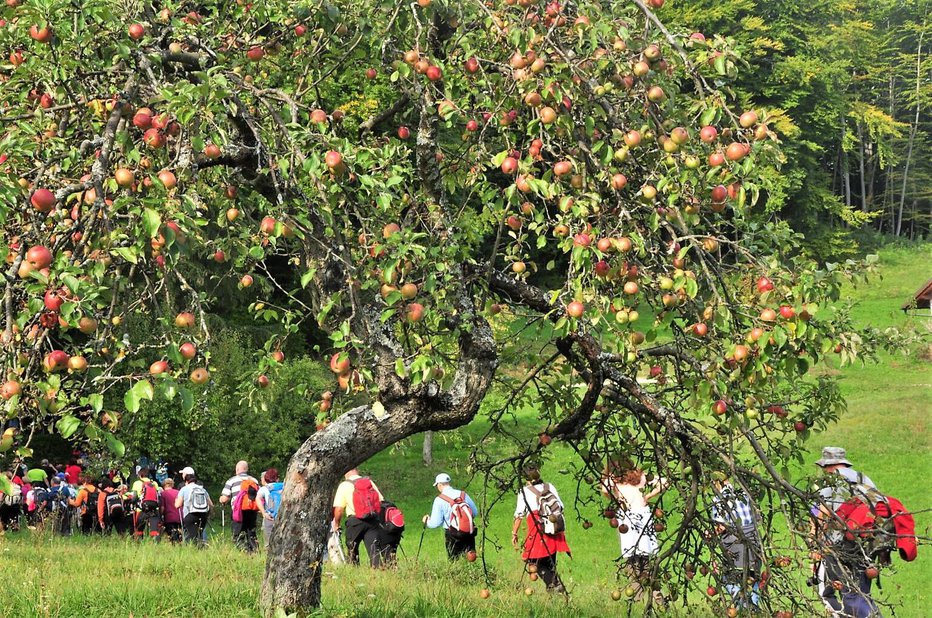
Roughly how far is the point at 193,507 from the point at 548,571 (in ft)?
19.5

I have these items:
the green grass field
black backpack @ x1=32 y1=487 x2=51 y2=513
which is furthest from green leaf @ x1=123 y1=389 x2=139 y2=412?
black backpack @ x1=32 y1=487 x2=51 y2=513

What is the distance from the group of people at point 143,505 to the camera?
38.2ft

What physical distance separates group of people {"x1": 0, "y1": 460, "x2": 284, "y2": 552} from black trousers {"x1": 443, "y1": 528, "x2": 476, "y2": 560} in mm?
2264

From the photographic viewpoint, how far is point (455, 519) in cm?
965

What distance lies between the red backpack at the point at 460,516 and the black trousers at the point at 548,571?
3.63ft

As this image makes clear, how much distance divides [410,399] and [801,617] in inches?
111

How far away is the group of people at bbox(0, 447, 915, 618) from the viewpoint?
4895mm

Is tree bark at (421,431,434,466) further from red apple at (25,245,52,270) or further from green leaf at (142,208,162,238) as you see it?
green leaf at (142,208,162,238)

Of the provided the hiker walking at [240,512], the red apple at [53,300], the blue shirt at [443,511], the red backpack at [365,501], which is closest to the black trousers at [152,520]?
the hiker walking at [240,512]

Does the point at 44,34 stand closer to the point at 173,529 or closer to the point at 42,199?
the point at 42,199

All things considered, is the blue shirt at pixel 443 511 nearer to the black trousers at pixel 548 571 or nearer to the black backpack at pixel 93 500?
the black trousers at pixel 548 571

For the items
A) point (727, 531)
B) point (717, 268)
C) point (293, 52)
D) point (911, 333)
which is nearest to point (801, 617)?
point (727, 531)

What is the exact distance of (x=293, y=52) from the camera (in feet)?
18.9

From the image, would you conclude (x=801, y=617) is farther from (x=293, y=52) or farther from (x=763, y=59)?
(x=763, y=59)
